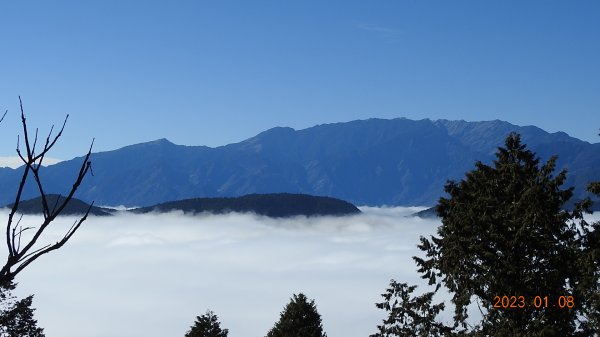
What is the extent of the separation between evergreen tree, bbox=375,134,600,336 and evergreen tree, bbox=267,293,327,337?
29.9 metres

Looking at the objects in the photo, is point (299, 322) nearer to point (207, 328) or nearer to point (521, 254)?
point (207, 328)

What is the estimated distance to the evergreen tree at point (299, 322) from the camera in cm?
5672

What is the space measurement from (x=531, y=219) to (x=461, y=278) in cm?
375

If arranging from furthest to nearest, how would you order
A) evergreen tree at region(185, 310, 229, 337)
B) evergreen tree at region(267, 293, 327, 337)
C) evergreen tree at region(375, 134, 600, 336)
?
evergreen tree at region(185, 310, 229, 337)
evergreen tree at region(267, 293, 327, 337)
evergreen tree at region(375, 134, 600, 336)

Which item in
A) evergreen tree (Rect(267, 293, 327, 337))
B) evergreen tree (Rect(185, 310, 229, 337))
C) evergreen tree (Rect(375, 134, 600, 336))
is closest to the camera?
evergreen tree (Rect(375, 134, 600, 336))

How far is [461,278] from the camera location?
26.9 meters

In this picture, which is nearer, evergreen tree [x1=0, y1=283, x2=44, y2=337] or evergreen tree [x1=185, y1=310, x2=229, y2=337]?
evergreen tree [x1=0, y1=283, x2=44, y2=337]

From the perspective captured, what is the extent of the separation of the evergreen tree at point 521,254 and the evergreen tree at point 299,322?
98.3 ft

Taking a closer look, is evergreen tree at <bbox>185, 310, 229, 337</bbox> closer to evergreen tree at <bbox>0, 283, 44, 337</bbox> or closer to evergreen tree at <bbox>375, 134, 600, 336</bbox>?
evergreen tree at <bbox>0, 283, 44, 337</bbox>

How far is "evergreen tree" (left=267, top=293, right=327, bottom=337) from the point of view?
56.7 m

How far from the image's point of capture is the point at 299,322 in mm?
57469

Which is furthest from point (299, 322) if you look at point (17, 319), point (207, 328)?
point (17, 319)

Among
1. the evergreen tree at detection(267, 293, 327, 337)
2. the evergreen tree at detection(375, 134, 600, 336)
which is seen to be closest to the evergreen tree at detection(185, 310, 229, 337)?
the evergreen tree at detection(267, 293, 327, 337)

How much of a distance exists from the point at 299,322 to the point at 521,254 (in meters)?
34.1
